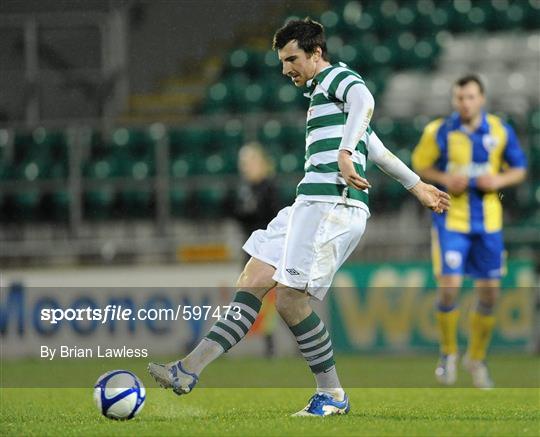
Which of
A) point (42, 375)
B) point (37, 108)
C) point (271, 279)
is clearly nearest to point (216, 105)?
point (37, 108)

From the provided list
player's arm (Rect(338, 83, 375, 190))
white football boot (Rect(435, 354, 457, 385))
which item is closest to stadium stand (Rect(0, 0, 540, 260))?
white football boot (Rect(435, 354, 457, 385))

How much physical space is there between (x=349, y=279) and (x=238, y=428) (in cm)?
752

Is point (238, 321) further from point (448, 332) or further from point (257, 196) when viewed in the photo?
point (257, 196)

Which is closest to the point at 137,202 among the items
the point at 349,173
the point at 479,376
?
the point at 479,376

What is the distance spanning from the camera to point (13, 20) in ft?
56.2

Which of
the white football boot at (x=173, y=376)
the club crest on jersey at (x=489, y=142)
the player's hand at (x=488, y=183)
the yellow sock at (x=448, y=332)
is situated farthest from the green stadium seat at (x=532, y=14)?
the white football boot at (x=173, y=376)

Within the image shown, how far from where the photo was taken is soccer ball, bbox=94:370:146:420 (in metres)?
5.61

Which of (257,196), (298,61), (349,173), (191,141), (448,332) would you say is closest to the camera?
(349,173)

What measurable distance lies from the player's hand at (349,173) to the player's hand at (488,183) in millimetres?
3686

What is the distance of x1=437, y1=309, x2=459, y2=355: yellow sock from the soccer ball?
149 inches

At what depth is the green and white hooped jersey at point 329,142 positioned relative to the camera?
229 inches

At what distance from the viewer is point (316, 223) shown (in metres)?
5.78

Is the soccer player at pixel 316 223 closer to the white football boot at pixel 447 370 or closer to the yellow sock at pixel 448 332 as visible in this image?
the white football boot at pixel 447 370

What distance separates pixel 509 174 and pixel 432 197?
11.2 feet
